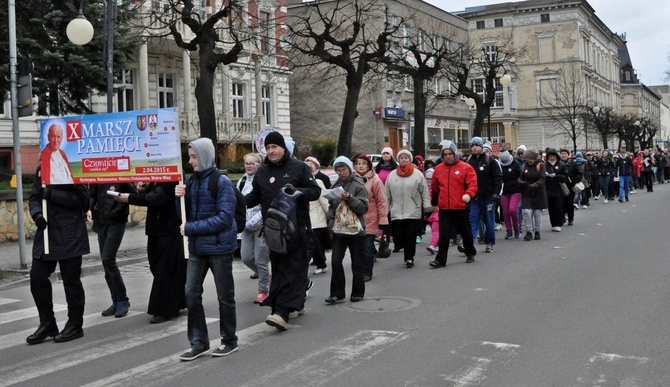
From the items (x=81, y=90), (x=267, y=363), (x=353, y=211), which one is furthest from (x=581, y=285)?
(x=81, y=90)

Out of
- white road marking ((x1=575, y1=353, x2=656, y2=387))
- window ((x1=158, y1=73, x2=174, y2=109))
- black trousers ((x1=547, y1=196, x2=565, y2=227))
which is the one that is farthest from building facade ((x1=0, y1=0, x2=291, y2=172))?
white road marking ((x1=575, y1=353, x2=656, y2=387))

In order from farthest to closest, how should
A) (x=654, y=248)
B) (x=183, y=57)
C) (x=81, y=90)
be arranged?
(x=183, y=57)
(x=81, y=90)
(x=654, y=248)

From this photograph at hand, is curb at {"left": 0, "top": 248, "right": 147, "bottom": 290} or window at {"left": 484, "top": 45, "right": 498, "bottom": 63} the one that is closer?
curb at {"left": 0, "top": 248, "right": 147, "bottom": 290}

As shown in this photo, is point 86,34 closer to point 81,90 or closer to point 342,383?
point 81,90

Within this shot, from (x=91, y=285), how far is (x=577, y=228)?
Result: 1124 centimetres

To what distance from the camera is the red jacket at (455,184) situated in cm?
1182

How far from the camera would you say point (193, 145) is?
667cm

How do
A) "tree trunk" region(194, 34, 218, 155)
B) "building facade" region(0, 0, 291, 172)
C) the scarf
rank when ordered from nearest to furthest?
the scarf → "tree trunk" region(194, 34, 218, 155) → "building facade" region(0, 0, 291, 172)

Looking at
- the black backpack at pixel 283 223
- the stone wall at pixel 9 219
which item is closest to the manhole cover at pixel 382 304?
the black backpack at pixel 283 223

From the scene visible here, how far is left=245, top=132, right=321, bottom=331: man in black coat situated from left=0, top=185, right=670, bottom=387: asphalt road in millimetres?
318

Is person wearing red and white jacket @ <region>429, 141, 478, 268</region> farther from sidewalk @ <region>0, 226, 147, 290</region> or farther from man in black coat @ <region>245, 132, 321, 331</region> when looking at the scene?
sidewalk @ <region>0, 226, 147, 290</region>

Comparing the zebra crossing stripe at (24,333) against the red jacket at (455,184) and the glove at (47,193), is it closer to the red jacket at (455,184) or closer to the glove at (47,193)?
the glove at (47,193)

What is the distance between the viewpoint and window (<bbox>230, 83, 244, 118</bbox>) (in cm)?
3912

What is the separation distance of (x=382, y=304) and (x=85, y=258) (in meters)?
7.12
